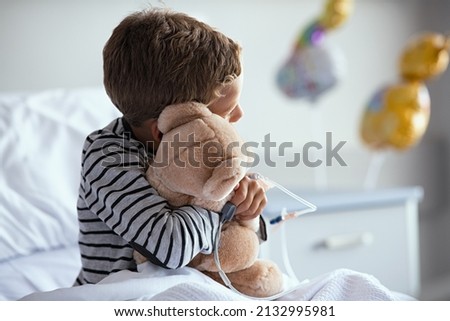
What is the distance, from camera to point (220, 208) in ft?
2.64

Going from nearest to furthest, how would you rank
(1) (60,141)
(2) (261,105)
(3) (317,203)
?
(1) (60,141) < (3) (317,203) < (2) (261,105)

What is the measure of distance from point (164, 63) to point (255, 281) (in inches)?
11.5

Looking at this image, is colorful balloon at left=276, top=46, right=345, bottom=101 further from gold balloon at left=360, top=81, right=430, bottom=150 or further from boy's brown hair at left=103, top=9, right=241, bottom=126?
boy's brown hair at left=103, top=9, right=241, bottom=126

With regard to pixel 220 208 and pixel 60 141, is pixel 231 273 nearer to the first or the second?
pixel 220 208

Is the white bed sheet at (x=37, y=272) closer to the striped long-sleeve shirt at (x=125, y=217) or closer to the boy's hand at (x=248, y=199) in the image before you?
the striped long-sleeve shirt at (x=125, y=217)

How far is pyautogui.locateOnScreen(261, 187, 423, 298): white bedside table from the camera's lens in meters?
1.46

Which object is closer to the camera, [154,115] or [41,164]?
[154,115]

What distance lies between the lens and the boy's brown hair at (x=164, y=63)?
2.58 ft

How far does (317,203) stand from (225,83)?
71 centimetres

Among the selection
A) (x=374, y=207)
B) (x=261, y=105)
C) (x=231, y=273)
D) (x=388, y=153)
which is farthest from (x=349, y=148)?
(x=231, y=273)

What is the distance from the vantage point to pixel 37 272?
1119mm

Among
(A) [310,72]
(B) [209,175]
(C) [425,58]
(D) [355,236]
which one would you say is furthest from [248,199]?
(C) [425,58]

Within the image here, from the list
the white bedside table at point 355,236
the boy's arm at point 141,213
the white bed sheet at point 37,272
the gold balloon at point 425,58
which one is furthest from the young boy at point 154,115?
the gold balloon at point 425,58

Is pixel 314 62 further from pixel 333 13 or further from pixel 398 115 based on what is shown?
pixel 398 115
